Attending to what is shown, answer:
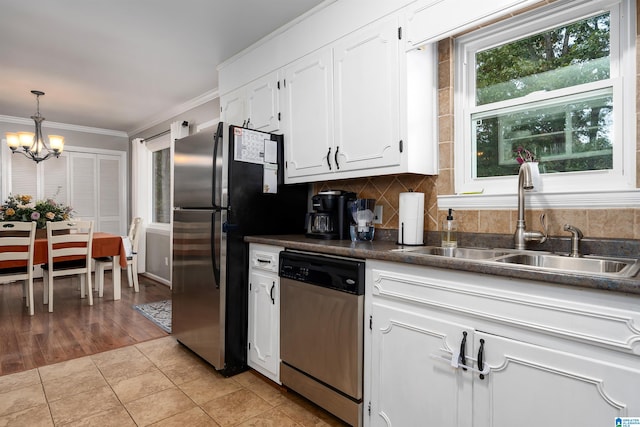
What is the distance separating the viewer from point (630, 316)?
99cm

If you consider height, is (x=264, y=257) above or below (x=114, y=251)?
above

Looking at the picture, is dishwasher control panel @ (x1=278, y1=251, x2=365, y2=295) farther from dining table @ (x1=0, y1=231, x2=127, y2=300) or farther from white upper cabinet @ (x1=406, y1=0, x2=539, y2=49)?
dining table @ (x1=0, y1=231, x2=127, y2=300)

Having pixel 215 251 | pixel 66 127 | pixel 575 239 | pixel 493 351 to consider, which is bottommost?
pixel 493 351

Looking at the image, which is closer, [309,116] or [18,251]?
[309,116]

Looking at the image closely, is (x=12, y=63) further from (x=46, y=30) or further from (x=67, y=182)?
(x=67, y=182)

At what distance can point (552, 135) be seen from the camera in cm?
178

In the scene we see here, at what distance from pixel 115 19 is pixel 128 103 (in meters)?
2.33

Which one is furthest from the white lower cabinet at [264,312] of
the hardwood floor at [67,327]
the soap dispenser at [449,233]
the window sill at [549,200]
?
the hardwood floor at [67,327]

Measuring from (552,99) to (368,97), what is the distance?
3.06 ft

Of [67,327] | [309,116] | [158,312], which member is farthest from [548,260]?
[67,327]

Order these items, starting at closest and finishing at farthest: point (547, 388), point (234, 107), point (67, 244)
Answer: point (547, 388) → point (234, 107) → point (67, 244)

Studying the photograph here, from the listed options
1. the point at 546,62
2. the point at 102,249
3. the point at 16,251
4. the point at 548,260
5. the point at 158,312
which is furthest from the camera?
the point at 102,249

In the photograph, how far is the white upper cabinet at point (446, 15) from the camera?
5.31 feet

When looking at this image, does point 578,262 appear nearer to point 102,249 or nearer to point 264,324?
point 264,324
